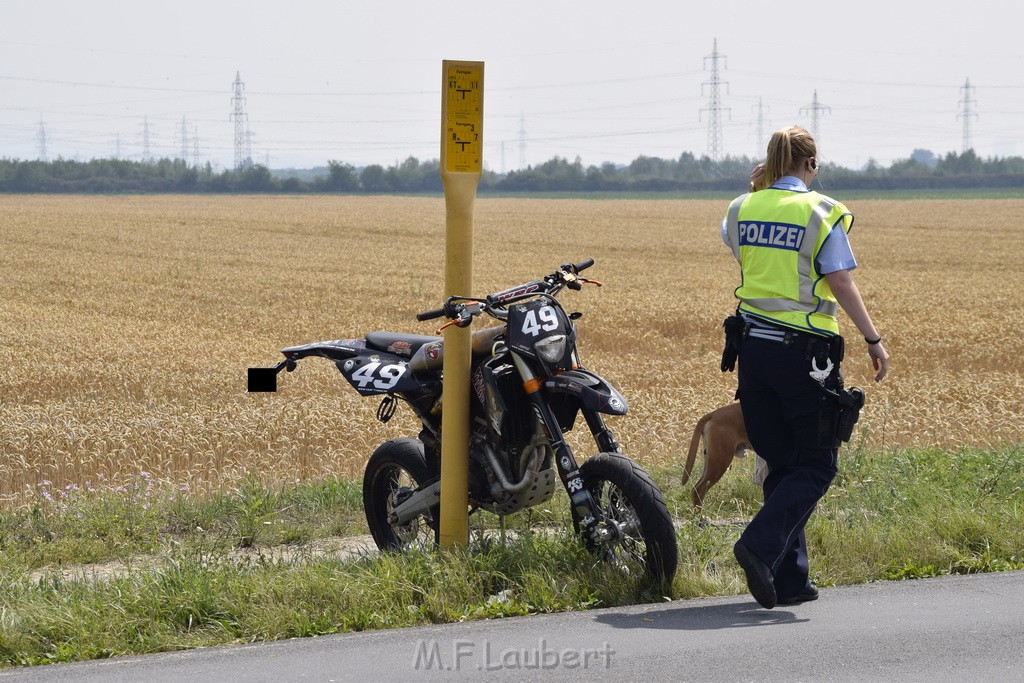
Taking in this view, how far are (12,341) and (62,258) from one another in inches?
701

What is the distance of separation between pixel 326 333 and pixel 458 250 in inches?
571

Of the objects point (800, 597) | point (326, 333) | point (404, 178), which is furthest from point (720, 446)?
point (404, 178)

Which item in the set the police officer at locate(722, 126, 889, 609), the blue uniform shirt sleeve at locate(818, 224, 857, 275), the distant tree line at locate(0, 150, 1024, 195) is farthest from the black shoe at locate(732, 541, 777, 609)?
the distant tree line at locate(0, 150, 1024, 195)

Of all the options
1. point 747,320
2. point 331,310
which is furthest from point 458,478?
point 331,310

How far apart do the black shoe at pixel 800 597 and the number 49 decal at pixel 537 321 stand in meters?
1.41

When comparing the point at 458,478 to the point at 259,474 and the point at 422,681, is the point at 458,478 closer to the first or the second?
the point at 422,681

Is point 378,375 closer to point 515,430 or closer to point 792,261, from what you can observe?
point 515,430

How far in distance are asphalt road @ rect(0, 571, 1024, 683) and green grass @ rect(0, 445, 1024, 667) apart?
0.59ft

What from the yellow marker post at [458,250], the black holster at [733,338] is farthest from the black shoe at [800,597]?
the yellow marker post at [458,250]

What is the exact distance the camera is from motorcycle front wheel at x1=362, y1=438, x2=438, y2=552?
230 inches

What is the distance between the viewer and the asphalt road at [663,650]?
13.2ft

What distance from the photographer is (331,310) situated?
23234mm

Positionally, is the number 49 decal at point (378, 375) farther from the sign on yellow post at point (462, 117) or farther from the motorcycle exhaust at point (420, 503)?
the sign on yellow post at point (462, 117)

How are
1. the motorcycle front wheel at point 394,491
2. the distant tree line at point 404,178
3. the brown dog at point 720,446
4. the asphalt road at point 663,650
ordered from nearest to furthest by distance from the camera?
A: the asphalt road at point 663,650 → the motorcycle front wheel at point 394,491 → the brown dog at point 720,446 → the distant tree line at point 404,178
